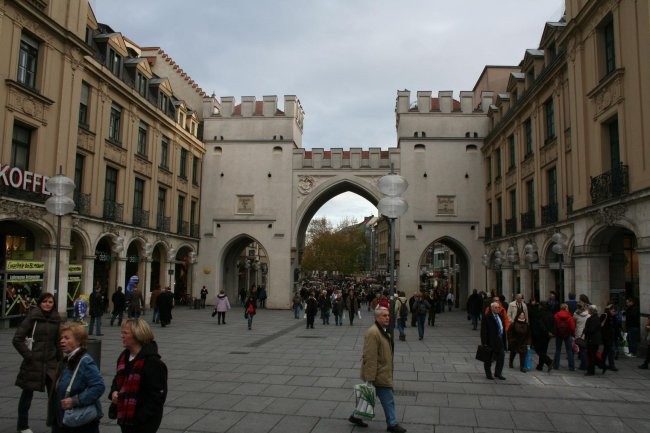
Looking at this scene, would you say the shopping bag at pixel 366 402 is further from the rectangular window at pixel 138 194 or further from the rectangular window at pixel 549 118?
the rectangular window at pixel 138 194

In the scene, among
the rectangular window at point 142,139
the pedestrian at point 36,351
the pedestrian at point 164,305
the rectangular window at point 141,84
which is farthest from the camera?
the rectangular window at point 142,139

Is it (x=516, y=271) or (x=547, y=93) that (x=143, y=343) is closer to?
(x=547, y=93)

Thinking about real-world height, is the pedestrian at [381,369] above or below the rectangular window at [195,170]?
below

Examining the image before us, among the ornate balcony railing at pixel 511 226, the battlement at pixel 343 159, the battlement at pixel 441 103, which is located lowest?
Answer: the ornate balcony railing at pixel 511 226

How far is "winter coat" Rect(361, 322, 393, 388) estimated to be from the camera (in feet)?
20.6

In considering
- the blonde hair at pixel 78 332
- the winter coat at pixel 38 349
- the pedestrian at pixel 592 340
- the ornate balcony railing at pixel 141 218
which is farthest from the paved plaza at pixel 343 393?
the ornate balcony railing at pixel 141 218

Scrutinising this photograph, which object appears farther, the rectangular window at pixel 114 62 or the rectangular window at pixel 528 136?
the rectangular window at pixel 528 136

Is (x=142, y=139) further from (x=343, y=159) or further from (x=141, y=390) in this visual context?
(x=141, y=390)

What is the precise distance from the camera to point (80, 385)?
13.7ft

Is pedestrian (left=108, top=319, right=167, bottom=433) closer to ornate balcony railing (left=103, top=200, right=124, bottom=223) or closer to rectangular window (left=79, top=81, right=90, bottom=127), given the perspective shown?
rectangular window (left=79, top=81, right=90, bottom=127)

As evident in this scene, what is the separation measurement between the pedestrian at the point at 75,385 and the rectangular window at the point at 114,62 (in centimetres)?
2321

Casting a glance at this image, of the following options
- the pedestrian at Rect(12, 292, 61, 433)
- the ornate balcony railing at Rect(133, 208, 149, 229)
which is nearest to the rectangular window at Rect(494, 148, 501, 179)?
the ornate balcony railing at Rect(133, 208, 149, 229)

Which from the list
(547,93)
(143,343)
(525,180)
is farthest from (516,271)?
(143,343)

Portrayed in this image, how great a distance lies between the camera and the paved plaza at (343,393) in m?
6.83
